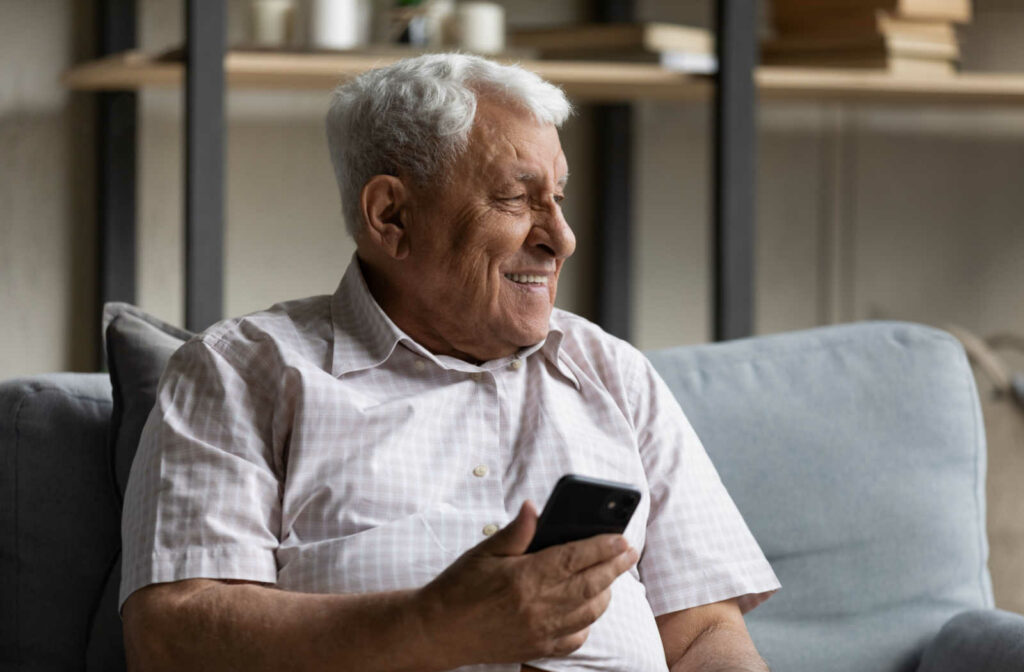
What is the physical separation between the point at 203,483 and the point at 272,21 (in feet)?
3.79

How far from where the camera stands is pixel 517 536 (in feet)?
3.43

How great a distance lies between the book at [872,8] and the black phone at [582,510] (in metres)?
1.58

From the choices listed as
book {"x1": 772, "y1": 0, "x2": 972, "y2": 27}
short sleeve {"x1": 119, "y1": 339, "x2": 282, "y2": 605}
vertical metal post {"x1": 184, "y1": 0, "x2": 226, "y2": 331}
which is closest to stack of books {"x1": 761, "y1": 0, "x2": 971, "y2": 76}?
book {"x1": 772, "y1": 0, "x2": 972, "y2": 27}

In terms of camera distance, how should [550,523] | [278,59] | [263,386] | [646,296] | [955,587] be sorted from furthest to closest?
[646,296] < [278,59] < [955,587] < [263,386] < [550,523]

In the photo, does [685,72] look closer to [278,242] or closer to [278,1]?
[278,1]

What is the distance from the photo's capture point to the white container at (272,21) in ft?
6.94

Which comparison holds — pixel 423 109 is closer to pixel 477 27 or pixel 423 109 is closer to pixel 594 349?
pixel 594 349

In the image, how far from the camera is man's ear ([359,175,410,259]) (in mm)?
1405

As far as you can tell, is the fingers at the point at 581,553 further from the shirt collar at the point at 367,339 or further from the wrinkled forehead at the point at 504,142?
the wrinkled forehead at the point at 504,142

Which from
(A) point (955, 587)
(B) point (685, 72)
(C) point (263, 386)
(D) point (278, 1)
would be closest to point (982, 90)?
(B) point (685, 72)

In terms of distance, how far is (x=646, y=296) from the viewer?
2955mm

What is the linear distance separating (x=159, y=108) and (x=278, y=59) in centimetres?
60

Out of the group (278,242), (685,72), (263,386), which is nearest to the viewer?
(263,386)

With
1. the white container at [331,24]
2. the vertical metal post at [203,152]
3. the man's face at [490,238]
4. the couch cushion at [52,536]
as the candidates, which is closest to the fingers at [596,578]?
the man's face at [490,238]
